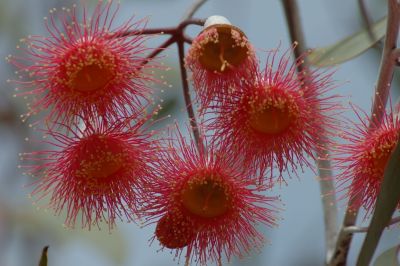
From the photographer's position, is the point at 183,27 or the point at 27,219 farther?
the point at 27,219

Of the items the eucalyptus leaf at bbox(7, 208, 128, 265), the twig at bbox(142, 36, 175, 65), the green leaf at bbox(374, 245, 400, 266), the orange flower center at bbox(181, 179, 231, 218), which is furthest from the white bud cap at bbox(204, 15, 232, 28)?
the eucalyptus leaf at bbox(7, 208, 128, 265)

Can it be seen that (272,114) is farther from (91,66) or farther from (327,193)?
(91,66)

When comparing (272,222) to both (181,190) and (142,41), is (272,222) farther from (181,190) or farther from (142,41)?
(142,41)

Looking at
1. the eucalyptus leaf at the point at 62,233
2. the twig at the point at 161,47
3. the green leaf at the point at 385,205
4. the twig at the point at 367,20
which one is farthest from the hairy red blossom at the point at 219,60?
the eucalyptus leaf at the point at 62,233

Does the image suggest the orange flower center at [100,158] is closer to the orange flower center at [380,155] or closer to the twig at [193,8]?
the twig at [193,8]

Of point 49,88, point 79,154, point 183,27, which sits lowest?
point 79,154

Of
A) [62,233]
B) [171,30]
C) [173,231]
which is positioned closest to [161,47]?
[171,30]

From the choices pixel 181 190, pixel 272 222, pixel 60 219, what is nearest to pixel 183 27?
pixel 181 190

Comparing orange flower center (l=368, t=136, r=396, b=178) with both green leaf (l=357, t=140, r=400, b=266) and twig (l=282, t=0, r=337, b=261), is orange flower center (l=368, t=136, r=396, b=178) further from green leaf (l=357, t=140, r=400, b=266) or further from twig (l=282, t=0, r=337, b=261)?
green leaf (l=357, t=140, r=400, b=266)
